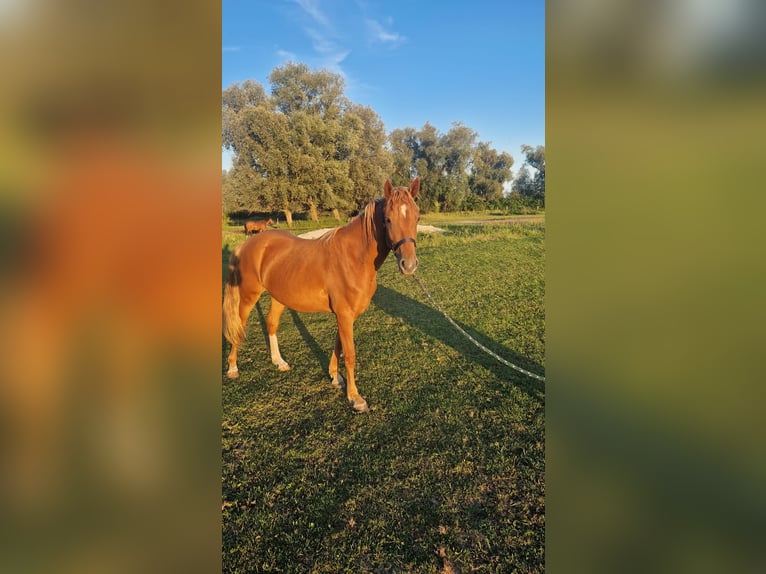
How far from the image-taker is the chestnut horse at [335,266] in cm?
300

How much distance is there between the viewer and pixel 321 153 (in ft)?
49.6

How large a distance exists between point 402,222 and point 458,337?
3.44 m

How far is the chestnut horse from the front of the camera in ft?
9.83

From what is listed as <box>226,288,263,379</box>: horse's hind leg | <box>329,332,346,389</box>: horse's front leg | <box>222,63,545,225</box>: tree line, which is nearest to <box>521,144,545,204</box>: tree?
<box>329,332,346,389</box>: horse's front leg

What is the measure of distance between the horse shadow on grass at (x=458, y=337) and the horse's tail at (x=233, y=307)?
10.2 feet

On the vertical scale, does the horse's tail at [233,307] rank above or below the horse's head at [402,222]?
below

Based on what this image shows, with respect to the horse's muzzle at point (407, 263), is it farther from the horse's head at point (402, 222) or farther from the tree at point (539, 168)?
the tree at point (539, 168)

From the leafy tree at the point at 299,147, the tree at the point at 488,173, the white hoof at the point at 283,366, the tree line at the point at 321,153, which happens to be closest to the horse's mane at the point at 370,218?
the white hoof at the point at 283,366
